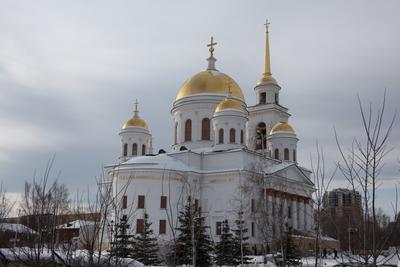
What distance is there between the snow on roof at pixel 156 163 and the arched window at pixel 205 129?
218 inches

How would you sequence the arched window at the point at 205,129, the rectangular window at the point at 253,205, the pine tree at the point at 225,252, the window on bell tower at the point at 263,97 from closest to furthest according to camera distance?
the pine tree at the point at 225,252, the rectangular window at the point at 253,205, the arched window at the point at 205,129, the window on bell tower at the point at 263,97

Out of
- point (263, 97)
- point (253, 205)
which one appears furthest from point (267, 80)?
point (253, 205)

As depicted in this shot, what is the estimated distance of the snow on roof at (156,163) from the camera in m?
42.1

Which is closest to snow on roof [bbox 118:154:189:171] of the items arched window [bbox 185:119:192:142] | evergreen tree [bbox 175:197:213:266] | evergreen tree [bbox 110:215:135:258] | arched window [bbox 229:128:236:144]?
arched window [bbox 229:128:236:144]

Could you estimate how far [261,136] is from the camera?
5650 cm

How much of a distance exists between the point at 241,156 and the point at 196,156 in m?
4.49

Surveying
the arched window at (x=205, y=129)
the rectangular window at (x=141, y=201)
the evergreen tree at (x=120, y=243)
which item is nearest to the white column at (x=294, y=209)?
the arched window at (x=205, y=129)

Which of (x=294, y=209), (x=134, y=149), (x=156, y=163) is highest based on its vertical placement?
(x=134, y=149)

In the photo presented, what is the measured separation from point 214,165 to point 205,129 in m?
5.67

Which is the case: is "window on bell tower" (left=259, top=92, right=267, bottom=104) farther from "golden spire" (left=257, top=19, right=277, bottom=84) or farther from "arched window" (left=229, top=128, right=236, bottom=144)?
"arched window" (left=229, top=128, right=236, bottom=144)

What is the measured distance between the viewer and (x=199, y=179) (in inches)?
1766

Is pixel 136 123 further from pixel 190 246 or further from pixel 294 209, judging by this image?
pixel 190 246

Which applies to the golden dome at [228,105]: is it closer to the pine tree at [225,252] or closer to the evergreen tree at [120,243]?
the pine tree at [225,252]

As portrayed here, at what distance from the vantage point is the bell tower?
5641cm
